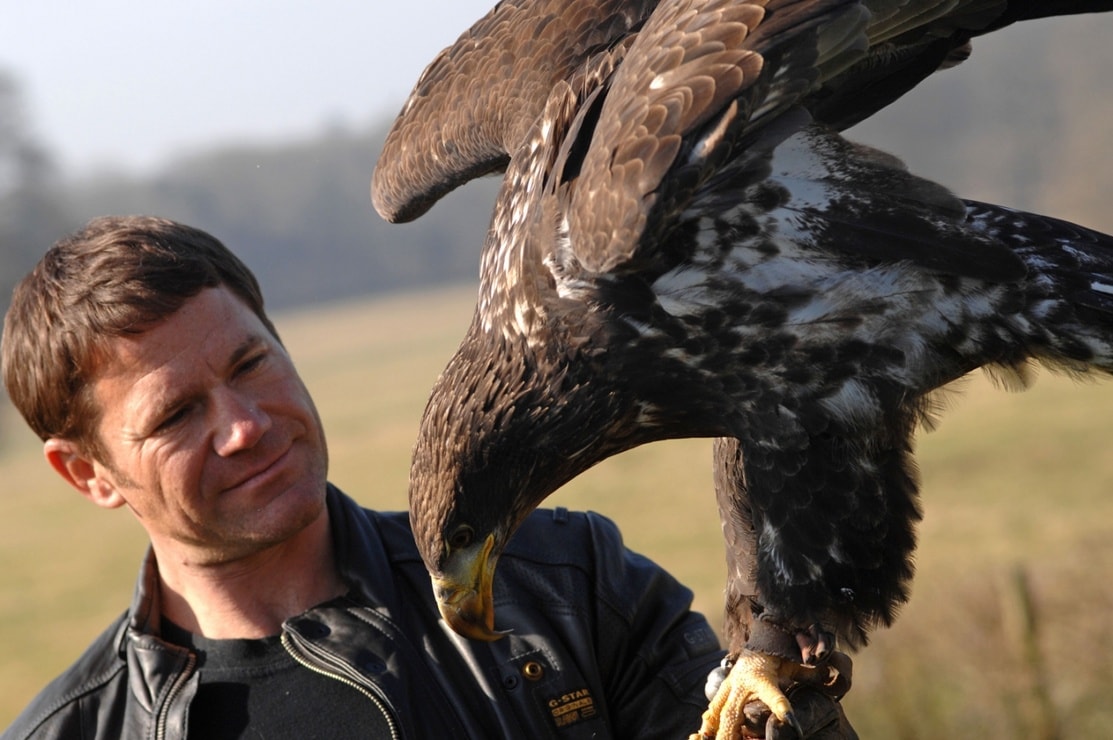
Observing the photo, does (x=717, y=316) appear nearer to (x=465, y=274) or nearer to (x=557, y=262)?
(x=557, y=262)

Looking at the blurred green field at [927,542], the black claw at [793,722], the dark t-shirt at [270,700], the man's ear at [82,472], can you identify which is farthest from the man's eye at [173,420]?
the blurred green field at [927,542]

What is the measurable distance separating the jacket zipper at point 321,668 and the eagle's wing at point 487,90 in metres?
1.32

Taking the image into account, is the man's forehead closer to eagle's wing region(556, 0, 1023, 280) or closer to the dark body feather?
the dark body feather

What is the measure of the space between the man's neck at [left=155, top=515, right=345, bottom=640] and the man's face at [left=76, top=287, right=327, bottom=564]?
80mm

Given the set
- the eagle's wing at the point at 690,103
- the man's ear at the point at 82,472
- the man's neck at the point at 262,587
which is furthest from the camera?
the man's ear at the point at 82,472

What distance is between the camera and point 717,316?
2.68 m

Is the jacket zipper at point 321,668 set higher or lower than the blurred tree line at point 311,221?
higher

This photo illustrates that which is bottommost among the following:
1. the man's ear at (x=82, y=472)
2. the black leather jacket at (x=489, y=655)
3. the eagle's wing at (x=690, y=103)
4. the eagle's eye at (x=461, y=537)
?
the black leather jacket at (x=489, y=655)

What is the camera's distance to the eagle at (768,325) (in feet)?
8.64

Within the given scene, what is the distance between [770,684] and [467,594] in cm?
69

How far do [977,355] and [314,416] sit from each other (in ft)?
5.02

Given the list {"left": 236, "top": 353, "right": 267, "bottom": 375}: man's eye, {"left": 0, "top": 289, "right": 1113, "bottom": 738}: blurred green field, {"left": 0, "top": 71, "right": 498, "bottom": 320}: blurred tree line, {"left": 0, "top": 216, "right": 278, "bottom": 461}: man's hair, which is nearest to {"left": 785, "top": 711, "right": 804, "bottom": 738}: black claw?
{"left": 0, "top": 289, "right": 1113, "bottom": 738}: blurred green field

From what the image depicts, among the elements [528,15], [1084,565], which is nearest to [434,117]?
[528,15]

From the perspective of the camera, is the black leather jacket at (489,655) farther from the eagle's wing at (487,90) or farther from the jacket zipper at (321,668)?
the eagle's wing at (487,90)
